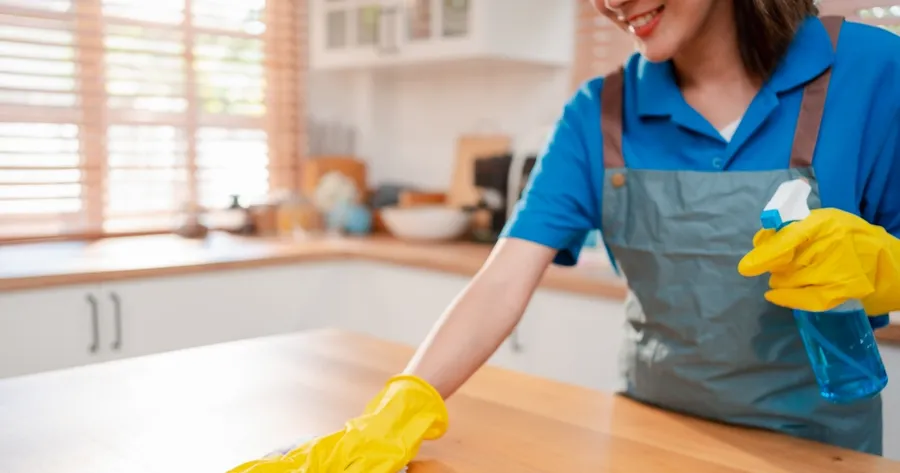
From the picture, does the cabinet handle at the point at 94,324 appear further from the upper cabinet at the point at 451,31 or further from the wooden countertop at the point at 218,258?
the upper cabinet at the point at 451,31

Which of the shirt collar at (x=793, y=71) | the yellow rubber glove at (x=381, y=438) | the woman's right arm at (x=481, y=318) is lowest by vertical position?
the yellow rubber glove at (x=381, y=438)

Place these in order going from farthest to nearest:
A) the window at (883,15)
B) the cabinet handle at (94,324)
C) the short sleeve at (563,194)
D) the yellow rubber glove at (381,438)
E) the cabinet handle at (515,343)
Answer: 1. the cabinet handle at (515,343)
2. the cabinet handle at (94,324)
3. the window at (883,15)
4. the short sleeve at (563,194)
5. the yellow rubber glove at (381,438)

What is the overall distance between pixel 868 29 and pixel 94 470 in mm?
1070

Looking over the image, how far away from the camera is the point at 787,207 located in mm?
881

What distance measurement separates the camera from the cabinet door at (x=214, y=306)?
2.29 meters

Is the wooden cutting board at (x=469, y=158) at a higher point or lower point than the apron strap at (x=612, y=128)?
lower

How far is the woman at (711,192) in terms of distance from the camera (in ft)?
3.50

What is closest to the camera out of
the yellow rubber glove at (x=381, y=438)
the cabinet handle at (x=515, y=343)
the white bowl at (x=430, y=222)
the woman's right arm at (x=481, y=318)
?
the yellow rubber glove at (x=381, y=438)

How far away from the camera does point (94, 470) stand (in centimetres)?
87

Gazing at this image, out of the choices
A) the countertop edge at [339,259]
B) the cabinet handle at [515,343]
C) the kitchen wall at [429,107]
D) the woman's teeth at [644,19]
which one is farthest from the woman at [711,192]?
the kitchen wall at [429,107]

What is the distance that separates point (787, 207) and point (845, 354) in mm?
174

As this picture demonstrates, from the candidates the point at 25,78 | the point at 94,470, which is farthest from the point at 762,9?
→ the point at 25,78

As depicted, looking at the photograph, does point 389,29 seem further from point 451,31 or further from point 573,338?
point 573,338

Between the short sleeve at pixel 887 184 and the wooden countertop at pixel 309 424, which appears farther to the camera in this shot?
the short sleeve at pixel 887 184
